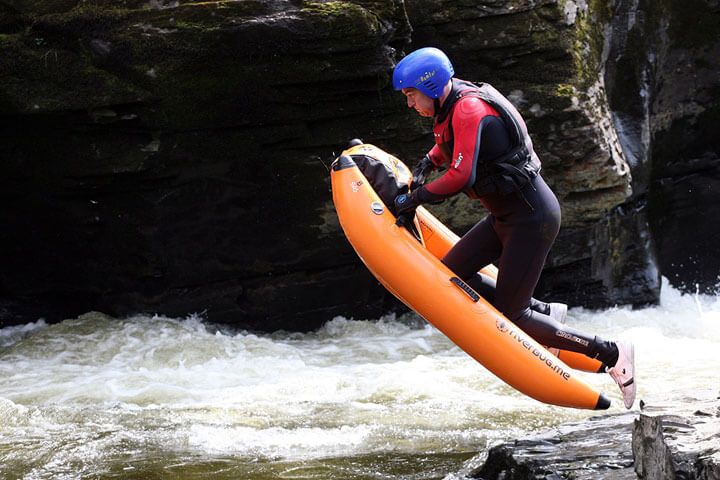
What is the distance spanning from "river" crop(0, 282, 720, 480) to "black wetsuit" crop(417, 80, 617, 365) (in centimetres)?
68

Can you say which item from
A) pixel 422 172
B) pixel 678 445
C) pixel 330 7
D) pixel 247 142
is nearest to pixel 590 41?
pixel 330 7

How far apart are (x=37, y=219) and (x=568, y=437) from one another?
5314mm

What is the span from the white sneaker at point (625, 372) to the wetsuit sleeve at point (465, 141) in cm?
126

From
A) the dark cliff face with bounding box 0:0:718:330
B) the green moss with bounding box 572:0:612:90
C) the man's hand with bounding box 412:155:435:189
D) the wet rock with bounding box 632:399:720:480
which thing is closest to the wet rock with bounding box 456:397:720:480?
the wet rock with bounding box 632:399:720:480

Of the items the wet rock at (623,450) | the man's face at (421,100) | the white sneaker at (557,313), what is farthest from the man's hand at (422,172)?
the wet rock at (623,450)

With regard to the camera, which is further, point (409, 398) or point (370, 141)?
point (370, 141)

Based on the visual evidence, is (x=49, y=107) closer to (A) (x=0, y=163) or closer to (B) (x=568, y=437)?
(A) (x=0, y=163)

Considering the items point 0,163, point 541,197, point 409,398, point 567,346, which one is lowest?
point 409,398

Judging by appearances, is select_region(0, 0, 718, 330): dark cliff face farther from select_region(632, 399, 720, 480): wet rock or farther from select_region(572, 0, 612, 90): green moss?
select_region(632, 399, 720, 480): wet rock

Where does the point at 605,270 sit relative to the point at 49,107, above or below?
below

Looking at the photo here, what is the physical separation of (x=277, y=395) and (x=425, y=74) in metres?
2.63

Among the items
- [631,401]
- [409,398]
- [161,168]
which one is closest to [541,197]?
[631,401]

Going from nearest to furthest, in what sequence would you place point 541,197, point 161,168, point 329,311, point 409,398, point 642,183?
point 541,197, point 409,398, point 161,168, point 329,311, point 642,183

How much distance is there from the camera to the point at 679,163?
374 inches
